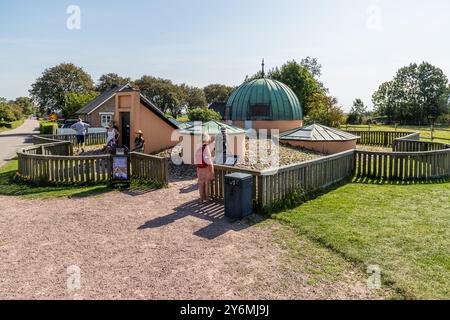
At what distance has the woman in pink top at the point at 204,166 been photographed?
915 cm

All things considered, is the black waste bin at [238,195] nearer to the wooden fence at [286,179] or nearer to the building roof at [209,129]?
the wooden fence at [286,179]

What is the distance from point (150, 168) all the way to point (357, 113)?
66026 mm

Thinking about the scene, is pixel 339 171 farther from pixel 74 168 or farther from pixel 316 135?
pixel 74 168

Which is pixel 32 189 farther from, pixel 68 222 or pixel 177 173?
pixel 177 173

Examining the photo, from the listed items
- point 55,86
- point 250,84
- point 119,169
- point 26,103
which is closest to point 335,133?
point 250,84

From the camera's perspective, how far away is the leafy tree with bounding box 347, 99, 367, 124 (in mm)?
68562

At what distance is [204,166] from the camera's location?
9.28 m

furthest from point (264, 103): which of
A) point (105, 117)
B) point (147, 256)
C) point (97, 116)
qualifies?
point (97, 116)

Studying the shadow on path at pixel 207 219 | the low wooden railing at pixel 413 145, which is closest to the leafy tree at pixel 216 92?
the low wooden railing at pixel 413 145

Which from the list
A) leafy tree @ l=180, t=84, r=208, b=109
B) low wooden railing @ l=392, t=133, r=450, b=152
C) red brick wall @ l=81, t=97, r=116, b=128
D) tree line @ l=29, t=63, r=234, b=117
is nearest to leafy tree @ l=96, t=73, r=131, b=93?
tree line @ l=29, t=63, r=234, b=117

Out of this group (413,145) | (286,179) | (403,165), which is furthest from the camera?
(413,145)

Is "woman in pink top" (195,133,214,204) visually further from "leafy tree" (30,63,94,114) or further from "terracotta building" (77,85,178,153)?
"leafy tree" (30,63,94,114)

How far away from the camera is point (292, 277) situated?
5.27 m

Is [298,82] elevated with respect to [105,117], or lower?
elevated
